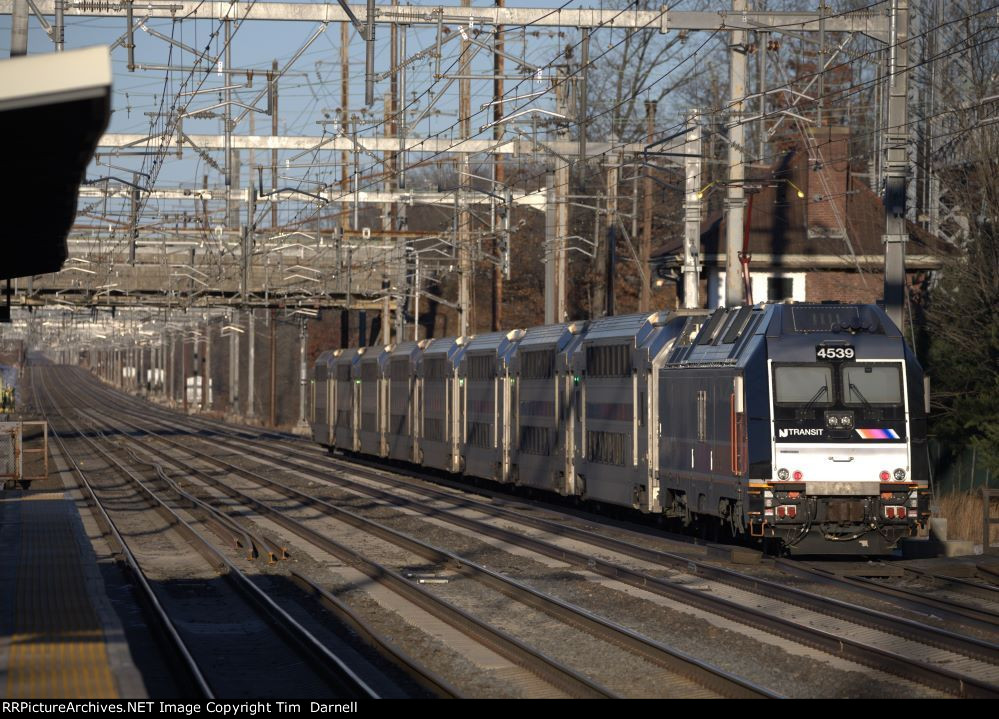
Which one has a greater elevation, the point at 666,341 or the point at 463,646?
the point at 666,341

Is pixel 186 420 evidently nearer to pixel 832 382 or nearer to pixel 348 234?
pixel 348 234

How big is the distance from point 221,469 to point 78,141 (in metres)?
36.5

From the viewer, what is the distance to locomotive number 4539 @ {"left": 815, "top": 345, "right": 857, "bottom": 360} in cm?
1930

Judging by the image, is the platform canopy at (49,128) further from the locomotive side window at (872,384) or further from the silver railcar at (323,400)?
the silver railcar at (323,400)

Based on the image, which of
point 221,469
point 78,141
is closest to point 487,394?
point 221,469

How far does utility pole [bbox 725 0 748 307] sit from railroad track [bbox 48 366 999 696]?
16.0ft

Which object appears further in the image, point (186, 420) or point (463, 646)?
point (186, 420)

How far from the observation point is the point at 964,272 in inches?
1070

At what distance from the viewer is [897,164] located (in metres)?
21.4

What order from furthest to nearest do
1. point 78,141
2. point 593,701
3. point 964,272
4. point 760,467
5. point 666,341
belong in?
point 964,272 → point 666,341 → point 760,467 → point 593,701 → point 78,141

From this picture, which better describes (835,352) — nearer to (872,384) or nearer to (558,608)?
(872,384)

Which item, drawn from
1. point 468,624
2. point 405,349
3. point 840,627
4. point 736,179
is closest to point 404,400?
point 405,349

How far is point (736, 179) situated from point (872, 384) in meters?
6.26

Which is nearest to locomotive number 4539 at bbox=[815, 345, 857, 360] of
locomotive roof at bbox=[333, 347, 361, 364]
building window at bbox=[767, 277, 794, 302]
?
building window at bbox=[767, 277, 794, 302]
